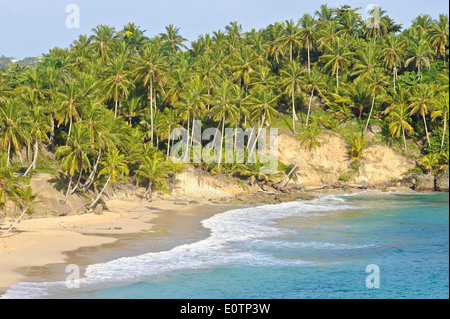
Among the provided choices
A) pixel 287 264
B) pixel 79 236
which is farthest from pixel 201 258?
pixel 79 236

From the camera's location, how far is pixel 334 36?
297ft

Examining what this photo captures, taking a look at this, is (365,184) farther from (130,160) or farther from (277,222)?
(130,160)

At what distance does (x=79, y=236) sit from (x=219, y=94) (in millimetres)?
34010

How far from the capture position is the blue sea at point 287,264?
26766 mm

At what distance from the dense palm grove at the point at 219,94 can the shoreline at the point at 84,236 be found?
4225 millimetres

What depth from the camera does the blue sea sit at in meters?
26.8

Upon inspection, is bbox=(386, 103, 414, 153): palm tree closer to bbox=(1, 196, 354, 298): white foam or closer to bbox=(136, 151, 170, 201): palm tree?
bbox=(1, 196, 354, 298): white foam

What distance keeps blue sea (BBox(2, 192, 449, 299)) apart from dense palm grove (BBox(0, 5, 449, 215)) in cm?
1520

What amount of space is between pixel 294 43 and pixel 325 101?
41.2 feet

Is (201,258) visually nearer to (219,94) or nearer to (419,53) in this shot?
(219,94)

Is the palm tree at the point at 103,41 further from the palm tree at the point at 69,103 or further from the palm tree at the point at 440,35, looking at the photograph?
the palm tree at the point at 440,35

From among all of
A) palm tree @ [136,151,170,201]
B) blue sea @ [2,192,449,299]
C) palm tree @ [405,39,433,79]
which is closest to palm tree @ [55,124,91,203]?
palm tree @ [136,151,170,201]

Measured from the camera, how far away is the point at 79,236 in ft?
125
